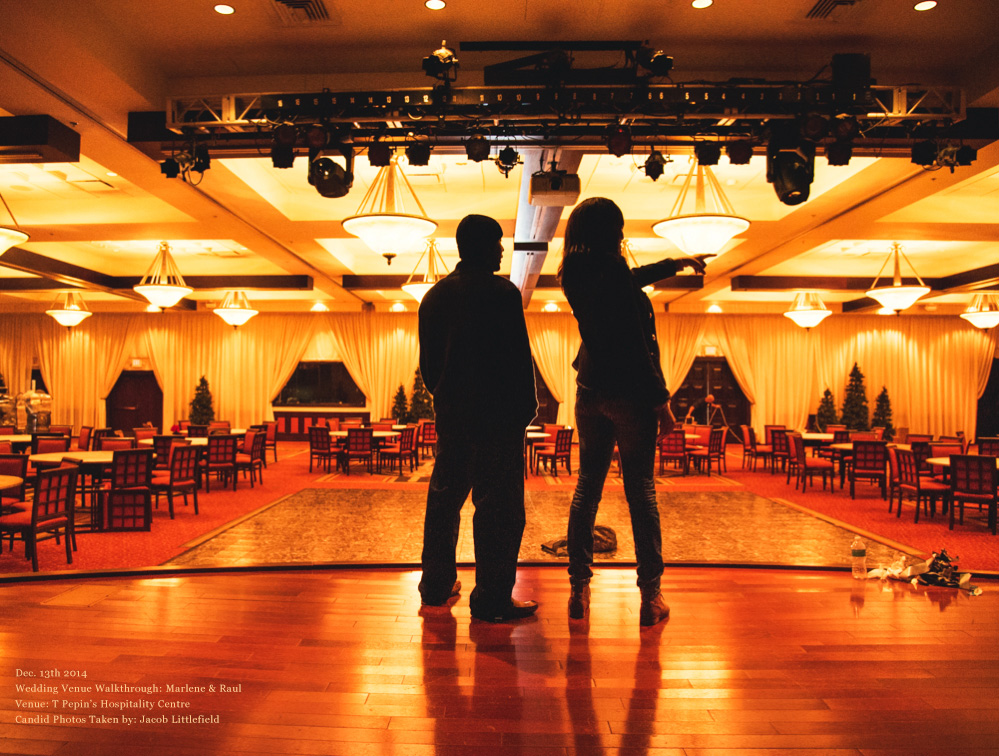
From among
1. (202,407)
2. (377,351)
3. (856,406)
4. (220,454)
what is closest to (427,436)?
(220,454)

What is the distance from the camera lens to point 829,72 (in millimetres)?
4965

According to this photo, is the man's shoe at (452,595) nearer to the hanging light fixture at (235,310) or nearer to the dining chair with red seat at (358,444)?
the dining chair with red seat at (358,444)

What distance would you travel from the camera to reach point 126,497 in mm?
6227

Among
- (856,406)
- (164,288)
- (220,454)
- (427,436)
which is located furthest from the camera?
(856,406)

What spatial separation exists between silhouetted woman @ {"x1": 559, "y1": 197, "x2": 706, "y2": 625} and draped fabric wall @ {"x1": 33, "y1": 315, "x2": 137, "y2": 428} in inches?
690

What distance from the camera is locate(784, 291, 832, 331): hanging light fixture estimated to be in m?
11.3

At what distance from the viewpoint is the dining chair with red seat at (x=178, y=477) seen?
6902 millimetres

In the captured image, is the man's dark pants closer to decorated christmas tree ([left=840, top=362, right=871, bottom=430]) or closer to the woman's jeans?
the woman's jeans

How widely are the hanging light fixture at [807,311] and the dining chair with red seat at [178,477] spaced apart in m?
10.2

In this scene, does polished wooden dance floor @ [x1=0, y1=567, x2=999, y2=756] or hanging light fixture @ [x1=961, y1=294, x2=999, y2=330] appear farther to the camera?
hanging light fixture @ [x1=961, y1=294, x2=999, y2=330]

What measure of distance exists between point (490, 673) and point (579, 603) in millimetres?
682

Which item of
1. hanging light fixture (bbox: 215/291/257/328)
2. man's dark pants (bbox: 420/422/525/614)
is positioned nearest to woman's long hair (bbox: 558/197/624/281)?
man's dark pants (bbox: 420/422/525/614)

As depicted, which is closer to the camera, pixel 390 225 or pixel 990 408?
pixel 390 225

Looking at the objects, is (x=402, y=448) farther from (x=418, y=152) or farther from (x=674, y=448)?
(x=418, y=152)
